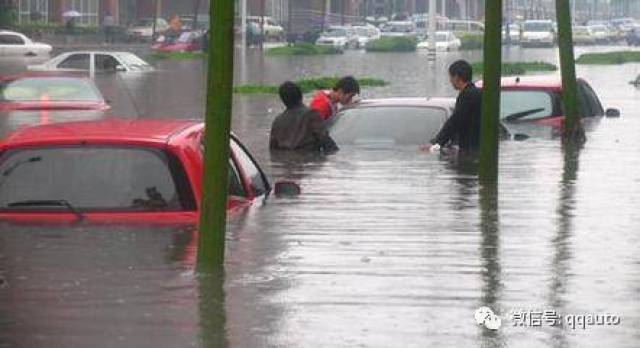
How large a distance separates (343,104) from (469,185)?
18.0ft

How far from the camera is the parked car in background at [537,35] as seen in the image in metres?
107

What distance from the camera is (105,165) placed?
11086 millimetres

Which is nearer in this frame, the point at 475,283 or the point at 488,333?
the point at 488,333

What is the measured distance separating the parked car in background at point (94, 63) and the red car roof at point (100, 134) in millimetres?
43283

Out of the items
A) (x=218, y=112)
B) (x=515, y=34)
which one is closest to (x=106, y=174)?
(x=218, y=112)

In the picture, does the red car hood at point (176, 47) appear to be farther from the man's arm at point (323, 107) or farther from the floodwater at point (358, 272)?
the floodwater at point (358, 272)

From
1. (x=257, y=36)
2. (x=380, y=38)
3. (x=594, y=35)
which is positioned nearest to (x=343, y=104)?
(x=257, y=36)

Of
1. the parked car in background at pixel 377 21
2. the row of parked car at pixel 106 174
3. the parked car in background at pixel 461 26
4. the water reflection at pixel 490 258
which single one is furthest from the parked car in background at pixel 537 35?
the row of parked car at pixel 106 174

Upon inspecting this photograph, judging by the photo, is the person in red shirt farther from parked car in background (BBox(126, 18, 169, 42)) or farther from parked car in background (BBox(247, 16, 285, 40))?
parked car in background (BBox(247, 16, 285, 40))

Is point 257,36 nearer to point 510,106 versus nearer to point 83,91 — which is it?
point 83,91

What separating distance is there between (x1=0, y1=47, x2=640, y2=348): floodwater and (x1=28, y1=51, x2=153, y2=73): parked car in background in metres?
40.3

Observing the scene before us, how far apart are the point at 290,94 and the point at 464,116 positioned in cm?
180

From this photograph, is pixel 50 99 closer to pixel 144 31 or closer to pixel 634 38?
pixel 144 31

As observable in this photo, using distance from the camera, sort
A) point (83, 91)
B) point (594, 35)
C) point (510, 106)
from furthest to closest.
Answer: point (594, 35) < point (83, 91) < point (510, 106)
